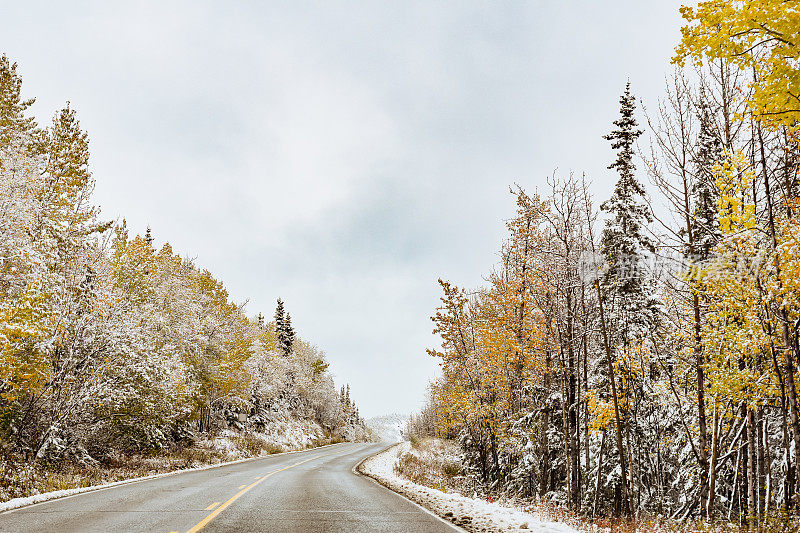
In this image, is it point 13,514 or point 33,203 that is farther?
point 33,203

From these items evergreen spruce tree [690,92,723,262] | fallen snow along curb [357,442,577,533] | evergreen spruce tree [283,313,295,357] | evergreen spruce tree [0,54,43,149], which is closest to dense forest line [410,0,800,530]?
evergreen spruce tree [690,92,723,262]

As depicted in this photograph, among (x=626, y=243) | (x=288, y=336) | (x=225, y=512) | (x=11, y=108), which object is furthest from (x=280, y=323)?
(x=225, y=512)

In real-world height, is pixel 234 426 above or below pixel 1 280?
below

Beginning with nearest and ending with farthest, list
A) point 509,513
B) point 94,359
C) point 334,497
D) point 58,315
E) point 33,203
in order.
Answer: point 509,513, point 334,497, point 33,203, point 58,315, point 94,359

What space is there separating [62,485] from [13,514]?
5.93 m

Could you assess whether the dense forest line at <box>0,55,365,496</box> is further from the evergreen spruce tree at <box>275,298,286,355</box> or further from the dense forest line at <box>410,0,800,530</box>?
the evergreen spruce tree at <box>275,298,286,355</box>

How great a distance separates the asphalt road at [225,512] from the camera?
781cm

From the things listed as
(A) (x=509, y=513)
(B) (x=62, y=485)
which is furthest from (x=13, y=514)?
(A) (x=509, y=513)

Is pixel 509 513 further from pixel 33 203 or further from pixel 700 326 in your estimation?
pixel 33 203

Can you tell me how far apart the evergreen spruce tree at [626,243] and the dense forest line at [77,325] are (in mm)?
18489

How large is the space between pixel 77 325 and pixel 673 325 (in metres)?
19.8

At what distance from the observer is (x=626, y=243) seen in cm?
1958

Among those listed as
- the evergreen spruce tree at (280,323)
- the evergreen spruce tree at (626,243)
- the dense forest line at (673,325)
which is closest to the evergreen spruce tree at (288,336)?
the evergreen spruce tree at (280,323)

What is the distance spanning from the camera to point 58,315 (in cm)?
1689
